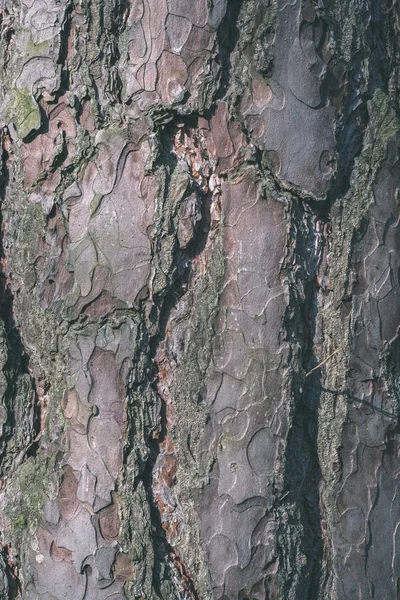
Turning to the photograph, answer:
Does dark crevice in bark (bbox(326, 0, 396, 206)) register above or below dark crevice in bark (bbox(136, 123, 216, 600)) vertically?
above

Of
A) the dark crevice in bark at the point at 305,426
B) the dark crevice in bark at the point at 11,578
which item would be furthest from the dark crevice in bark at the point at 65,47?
the dark crevice in bark at the point at 11,578

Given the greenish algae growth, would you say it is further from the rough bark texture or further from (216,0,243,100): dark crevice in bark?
(216,0,243,100): dark crevice in bark

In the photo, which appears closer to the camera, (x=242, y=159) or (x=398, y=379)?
(x=242, y=159)

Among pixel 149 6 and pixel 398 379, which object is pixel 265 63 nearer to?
pixel 149 6

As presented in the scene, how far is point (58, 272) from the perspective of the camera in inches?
56.6

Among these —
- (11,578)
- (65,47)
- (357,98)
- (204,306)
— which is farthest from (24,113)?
(11,578)

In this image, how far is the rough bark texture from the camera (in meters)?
1.39

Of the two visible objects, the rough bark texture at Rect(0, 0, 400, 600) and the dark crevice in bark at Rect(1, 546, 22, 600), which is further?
the dark crevice in bark at Rect(1, 546, 22, 600)

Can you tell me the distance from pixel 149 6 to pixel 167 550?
1.07 meters

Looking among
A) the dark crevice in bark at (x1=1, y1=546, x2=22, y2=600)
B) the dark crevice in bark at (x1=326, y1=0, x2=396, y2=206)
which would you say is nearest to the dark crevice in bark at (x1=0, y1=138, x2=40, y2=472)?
the dark crevice in bark at (x1=1, y1=546, x2=22, y2=600)

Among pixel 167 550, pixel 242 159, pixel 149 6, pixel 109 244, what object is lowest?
Result: pixel 167 550

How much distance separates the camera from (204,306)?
1.40m

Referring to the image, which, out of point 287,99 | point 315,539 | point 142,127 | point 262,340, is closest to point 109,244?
point 142,127

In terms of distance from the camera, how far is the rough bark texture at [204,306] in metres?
1.39
